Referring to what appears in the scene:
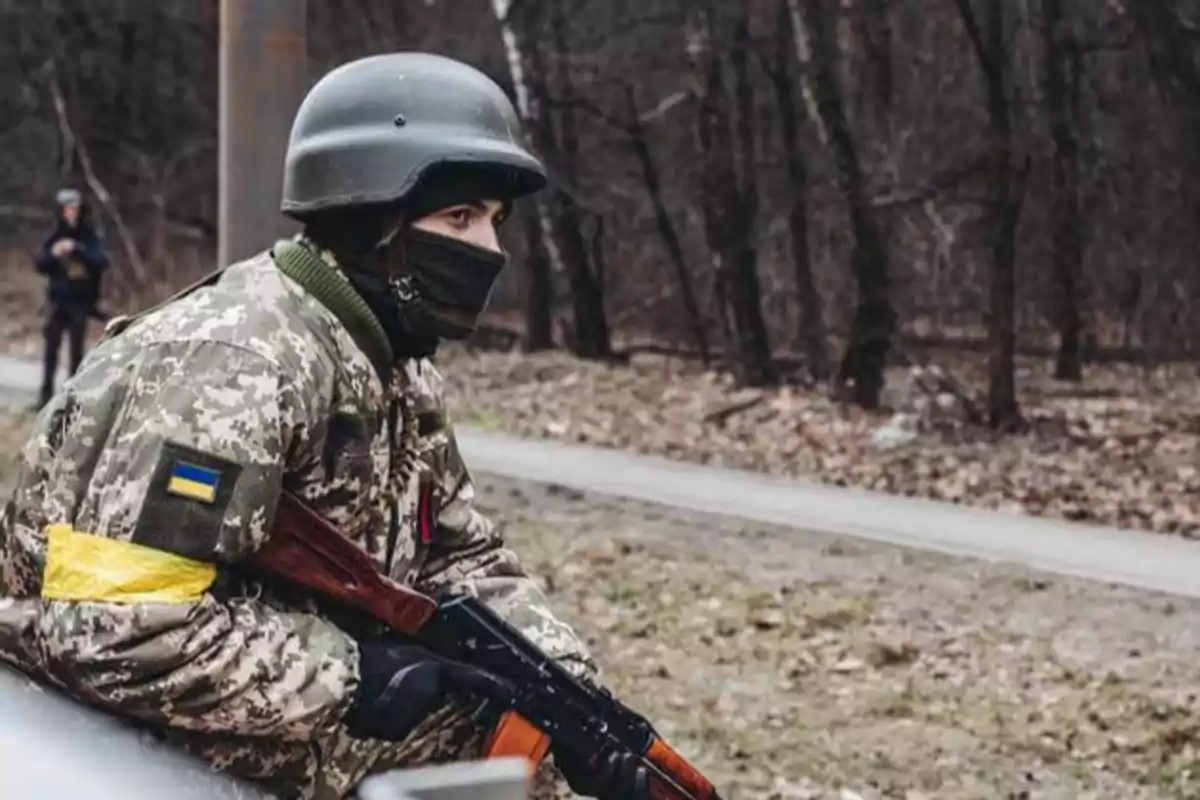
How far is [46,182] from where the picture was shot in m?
26.8

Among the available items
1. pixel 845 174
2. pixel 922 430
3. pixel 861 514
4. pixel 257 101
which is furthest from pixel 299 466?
pixel 845 174

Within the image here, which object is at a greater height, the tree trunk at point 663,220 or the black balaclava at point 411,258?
the black balaclava at point 411,258

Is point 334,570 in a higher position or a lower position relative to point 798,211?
higher

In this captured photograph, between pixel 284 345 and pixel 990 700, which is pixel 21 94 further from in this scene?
pixel 284 345

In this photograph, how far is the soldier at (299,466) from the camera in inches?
95.5

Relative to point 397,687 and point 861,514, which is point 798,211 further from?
point 397,687

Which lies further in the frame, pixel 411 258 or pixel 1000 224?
pixel 1000 224

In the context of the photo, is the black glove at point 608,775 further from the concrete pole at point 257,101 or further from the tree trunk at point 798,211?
the tree trunk at point 798,211

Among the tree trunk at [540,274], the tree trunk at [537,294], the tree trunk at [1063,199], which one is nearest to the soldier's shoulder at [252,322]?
the tree trunk at [1063,199]

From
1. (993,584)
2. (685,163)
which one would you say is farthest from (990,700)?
(685,163)

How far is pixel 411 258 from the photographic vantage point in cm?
285

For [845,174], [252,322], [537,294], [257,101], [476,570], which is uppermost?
[257,101]

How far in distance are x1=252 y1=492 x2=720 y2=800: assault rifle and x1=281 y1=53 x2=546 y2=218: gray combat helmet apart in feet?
1.77

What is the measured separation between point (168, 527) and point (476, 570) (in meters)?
0.95
